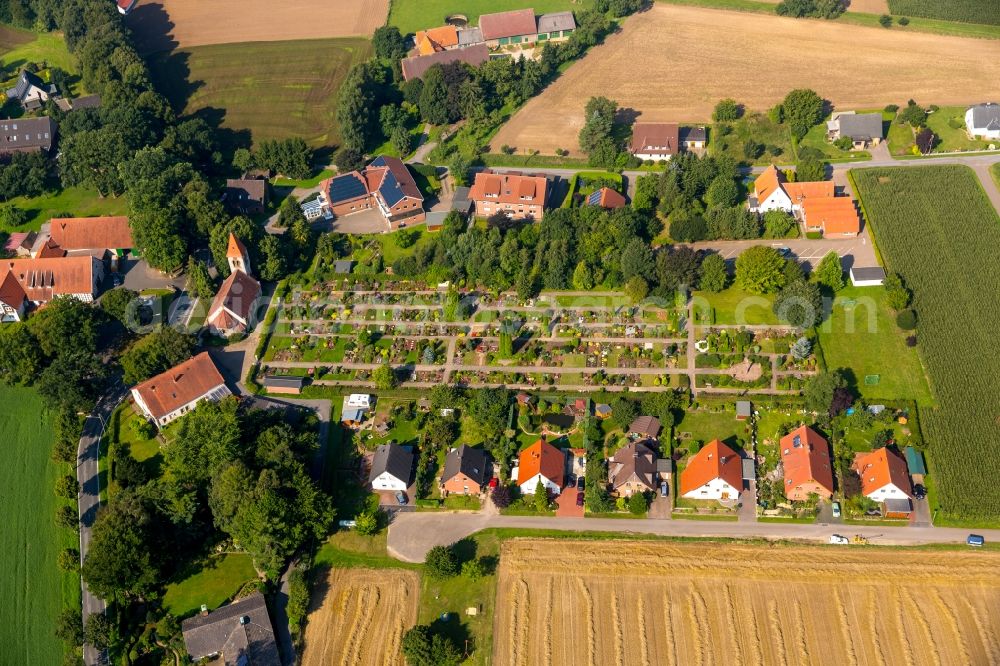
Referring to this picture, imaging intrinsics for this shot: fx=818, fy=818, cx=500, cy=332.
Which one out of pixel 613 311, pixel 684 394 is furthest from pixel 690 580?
pixel 613 311

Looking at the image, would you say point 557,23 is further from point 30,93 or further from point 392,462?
point 392,462

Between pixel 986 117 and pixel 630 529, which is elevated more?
pixel 986 117

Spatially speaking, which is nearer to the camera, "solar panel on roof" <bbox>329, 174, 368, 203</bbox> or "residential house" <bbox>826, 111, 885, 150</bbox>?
"solar panel on roof" <bbox>329, 174, 368, 203</bbox>

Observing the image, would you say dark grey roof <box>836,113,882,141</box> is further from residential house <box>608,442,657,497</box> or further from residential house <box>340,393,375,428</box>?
residential house <box>340,393,375,428</box>

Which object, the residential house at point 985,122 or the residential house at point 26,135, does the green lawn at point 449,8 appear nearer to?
the residential house at point 26,135

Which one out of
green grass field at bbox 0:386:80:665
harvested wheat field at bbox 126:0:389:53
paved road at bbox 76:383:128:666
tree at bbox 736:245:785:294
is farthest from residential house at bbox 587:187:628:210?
green grass field at bbox 0:386:80:665

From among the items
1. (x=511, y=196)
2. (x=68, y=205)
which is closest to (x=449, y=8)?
(x=511, y=196)

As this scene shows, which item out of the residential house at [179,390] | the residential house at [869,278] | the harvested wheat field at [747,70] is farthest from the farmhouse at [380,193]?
the residential house at [869,278]
